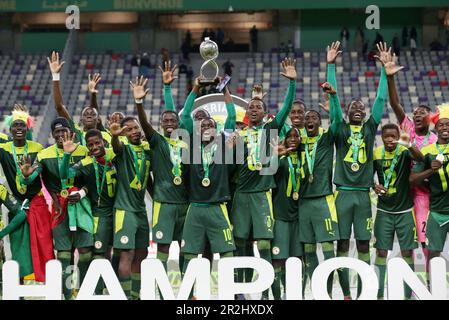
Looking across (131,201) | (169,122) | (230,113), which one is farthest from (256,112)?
(131,201)

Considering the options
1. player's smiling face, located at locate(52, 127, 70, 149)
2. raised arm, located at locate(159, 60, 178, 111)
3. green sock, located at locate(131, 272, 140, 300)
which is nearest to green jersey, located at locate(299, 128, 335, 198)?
raised arm, located at locate(159, 60, 178, 111)

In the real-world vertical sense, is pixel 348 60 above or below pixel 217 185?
above

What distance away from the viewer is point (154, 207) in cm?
902

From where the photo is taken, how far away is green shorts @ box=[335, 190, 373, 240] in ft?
29.2

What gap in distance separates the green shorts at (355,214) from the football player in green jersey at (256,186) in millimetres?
617

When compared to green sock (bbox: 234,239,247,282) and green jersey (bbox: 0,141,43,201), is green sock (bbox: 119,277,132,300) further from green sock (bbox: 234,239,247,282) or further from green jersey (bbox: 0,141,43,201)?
green jersey (bbox: 0,141,43,201)

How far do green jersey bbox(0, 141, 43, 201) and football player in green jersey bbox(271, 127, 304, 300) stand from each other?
2.15 m

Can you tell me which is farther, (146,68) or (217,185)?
(146,68)
